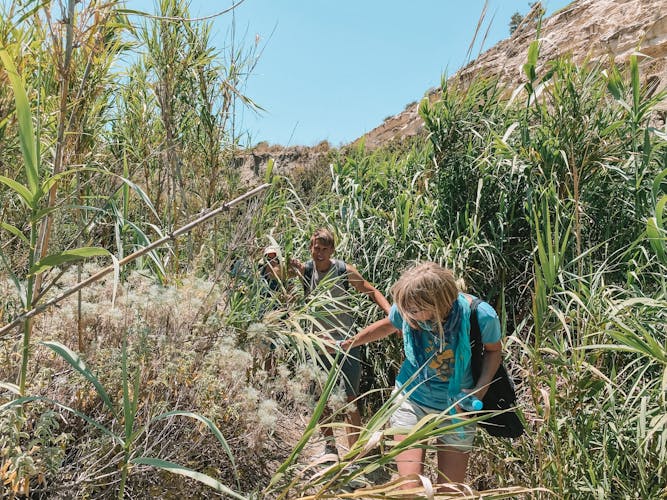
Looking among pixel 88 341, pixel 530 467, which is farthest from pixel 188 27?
pixel 530 467

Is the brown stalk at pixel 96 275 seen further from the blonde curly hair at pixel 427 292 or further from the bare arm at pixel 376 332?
the bare arm at pixel 376 332

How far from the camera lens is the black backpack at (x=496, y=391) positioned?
6.30 ft

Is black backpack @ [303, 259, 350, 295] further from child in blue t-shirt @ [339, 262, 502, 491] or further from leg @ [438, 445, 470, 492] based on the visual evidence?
leg @ [438, 445, 470, 492]

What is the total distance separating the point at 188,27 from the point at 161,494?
84.3 inches

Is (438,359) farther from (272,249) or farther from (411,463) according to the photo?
(272,249)

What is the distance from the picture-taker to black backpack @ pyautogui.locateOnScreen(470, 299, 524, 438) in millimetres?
Result: 1921

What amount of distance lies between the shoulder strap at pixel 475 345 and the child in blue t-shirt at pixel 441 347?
2cm

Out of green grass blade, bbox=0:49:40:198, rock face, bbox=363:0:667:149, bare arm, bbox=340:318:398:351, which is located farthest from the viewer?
rock face, bbox=363:0:667:149

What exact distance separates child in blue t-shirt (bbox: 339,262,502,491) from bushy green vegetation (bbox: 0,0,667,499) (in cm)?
16

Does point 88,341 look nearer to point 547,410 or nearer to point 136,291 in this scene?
point 136,291

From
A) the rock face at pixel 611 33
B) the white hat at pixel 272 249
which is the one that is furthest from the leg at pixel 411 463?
the rock face at pixel 611 33

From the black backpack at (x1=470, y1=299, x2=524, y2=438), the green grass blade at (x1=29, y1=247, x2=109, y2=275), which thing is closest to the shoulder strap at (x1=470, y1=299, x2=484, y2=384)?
the black backpack at (x1=470, y1=299, x2=524, y2=438)

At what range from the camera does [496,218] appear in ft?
10.8

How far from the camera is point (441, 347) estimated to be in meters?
1.83
